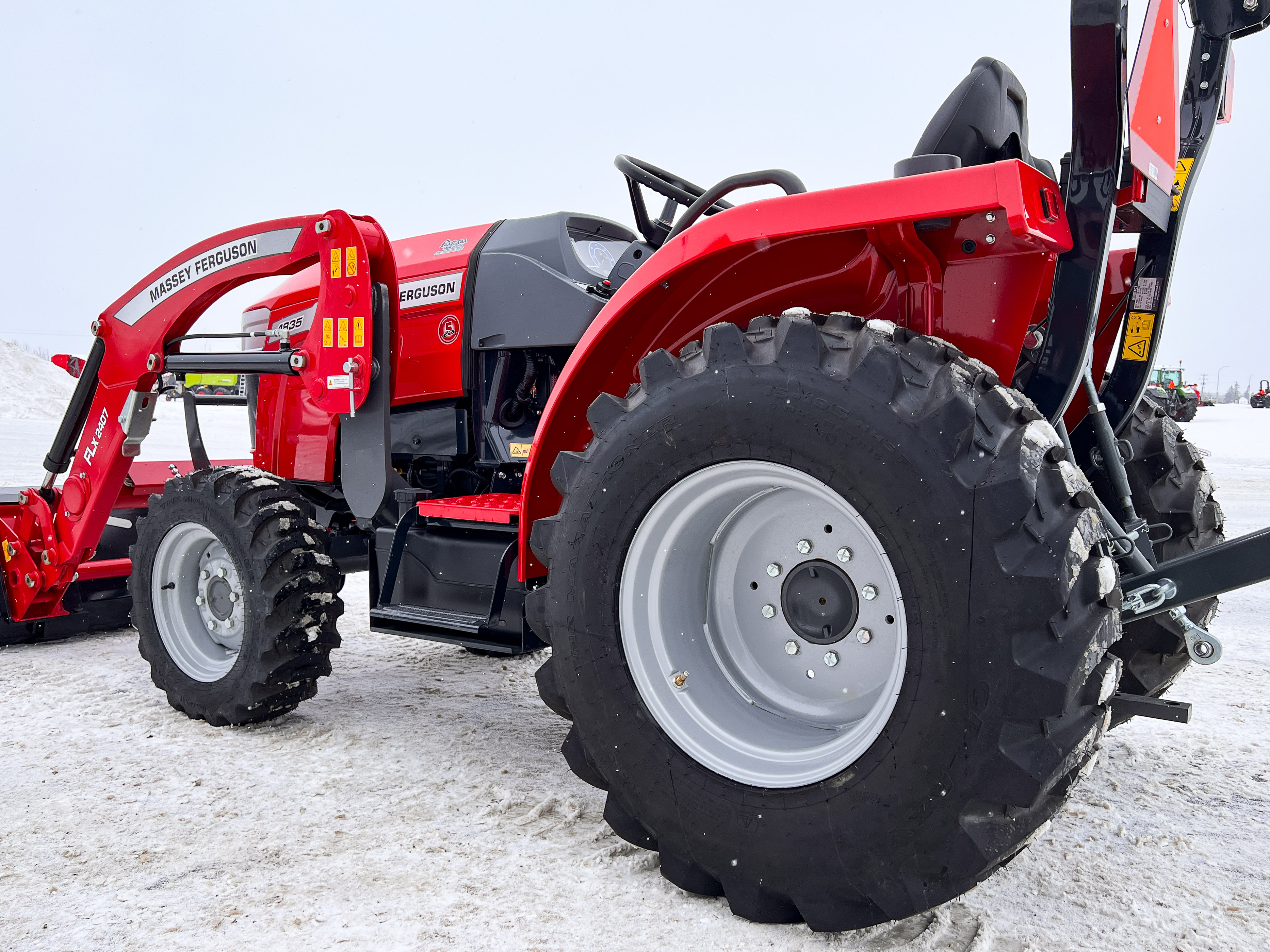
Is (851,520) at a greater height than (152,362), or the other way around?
(152,362)

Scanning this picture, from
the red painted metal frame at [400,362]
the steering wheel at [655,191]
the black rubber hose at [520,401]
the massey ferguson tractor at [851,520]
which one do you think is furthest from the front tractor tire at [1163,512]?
the red painted metal frame at [400,362]

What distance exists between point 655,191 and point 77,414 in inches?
101

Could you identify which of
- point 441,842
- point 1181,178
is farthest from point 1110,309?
point 441,842

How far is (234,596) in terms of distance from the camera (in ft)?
10.8

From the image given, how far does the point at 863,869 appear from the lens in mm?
1647

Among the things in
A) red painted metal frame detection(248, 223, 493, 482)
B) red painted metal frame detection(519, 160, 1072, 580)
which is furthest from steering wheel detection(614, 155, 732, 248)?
red painted metal frame detection(519, 160, 1072, 580)

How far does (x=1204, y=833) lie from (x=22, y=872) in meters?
2.76

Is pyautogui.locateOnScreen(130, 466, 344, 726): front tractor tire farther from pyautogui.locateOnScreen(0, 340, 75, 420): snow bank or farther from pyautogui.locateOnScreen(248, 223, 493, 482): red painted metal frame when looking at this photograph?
pyautogui.locateOnScreen(0, 340, 75, 420): snow bank

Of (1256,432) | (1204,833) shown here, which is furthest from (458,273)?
(1256,432)

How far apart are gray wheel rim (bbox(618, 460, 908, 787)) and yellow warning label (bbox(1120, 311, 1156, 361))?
1.02 metres

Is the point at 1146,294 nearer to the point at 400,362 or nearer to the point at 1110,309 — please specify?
the point at 1110,309

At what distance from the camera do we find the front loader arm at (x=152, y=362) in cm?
314

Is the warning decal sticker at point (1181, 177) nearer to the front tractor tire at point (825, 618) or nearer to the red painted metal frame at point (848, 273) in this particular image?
the red painted metal frame at point (848, 273)

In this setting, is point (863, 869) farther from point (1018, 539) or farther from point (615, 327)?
point (615, 327)
